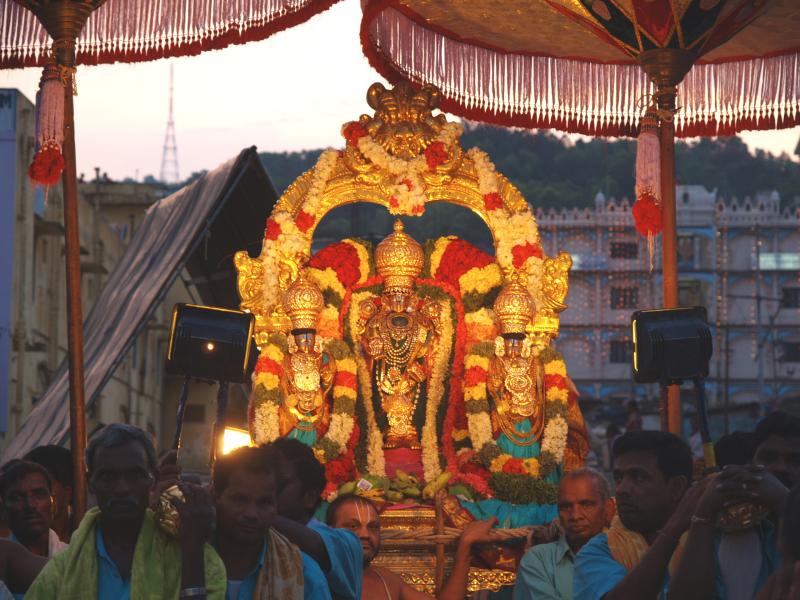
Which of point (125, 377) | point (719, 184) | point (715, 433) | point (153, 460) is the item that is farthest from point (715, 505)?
point (719, 184)

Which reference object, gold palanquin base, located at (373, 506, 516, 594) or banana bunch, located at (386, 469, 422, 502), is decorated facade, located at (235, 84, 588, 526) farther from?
gold palanquin base, located at (373, 506, 516, 594)

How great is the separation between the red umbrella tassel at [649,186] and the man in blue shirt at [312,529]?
3785mm

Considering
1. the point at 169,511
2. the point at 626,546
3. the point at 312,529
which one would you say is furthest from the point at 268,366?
the point at 169,511

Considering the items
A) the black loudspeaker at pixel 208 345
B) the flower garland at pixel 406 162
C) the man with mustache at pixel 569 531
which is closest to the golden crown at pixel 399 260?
the flower garland at pixel 406 162

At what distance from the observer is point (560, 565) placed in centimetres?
711

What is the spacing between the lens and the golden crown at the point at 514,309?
37.0 feet

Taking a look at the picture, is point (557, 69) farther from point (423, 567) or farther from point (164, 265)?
point (164, 265)

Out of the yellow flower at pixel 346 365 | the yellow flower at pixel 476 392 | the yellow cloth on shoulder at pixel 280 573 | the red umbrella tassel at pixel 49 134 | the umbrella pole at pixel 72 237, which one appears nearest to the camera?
the yellow cloth on shoulder at pixel 280 573

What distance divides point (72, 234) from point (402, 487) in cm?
307

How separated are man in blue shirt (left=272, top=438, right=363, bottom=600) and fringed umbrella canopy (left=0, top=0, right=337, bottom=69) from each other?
16.1ft

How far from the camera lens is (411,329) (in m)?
11.7

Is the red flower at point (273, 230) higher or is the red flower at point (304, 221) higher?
the red flower at point (304, 221)

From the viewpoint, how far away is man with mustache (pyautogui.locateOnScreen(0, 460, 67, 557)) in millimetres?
6441

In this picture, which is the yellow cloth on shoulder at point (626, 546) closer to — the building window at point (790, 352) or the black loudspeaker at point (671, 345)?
the black loudspeaker at point (671, 345)
